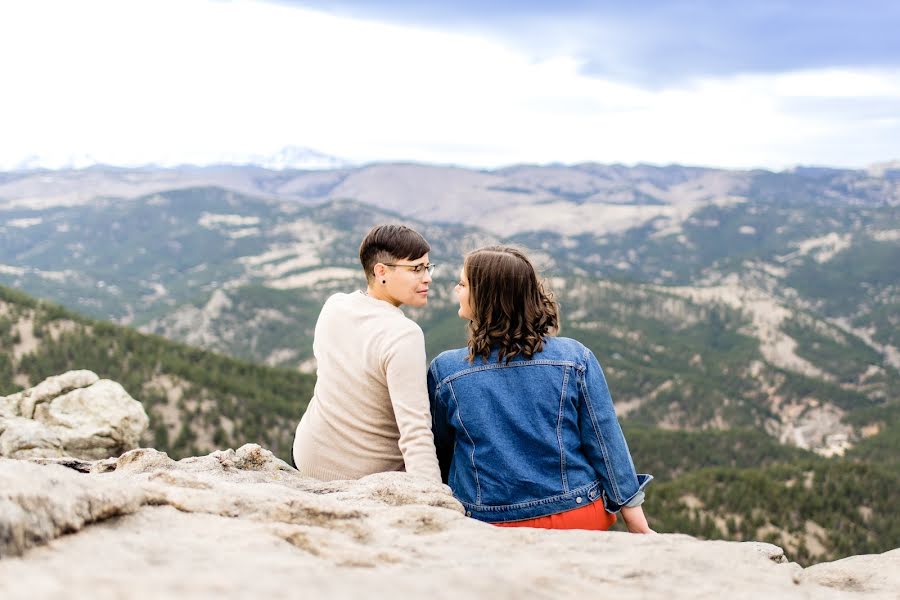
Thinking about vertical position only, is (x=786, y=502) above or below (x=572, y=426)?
below

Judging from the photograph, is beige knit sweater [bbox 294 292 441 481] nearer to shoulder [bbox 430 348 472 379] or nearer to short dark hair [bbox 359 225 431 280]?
shoulder [bbox 430 348 472 379]

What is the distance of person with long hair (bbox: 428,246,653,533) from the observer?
7.18 metres

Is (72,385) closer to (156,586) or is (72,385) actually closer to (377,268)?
(377,268)

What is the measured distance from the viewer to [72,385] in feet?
66.7

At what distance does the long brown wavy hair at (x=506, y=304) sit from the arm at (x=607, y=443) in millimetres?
631

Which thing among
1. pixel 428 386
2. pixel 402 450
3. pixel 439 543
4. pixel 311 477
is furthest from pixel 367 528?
pixel 311 477

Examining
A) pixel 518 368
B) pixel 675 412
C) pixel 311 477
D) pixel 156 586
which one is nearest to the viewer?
pixel 156 586

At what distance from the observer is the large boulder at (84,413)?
1828cm

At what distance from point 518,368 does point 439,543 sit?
7.18 ft

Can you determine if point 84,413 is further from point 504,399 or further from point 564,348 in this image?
point 564,348

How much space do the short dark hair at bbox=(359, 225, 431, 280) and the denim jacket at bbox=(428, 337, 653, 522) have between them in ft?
4.28

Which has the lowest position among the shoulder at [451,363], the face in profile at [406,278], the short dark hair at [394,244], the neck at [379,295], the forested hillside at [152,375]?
the forested hillside at [152,375]

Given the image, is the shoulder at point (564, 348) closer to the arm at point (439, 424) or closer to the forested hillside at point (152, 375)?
the arm at point (439, 424)

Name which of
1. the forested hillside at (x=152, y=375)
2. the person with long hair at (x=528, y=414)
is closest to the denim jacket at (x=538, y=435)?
the person with long hair at (x=528, y=414)
